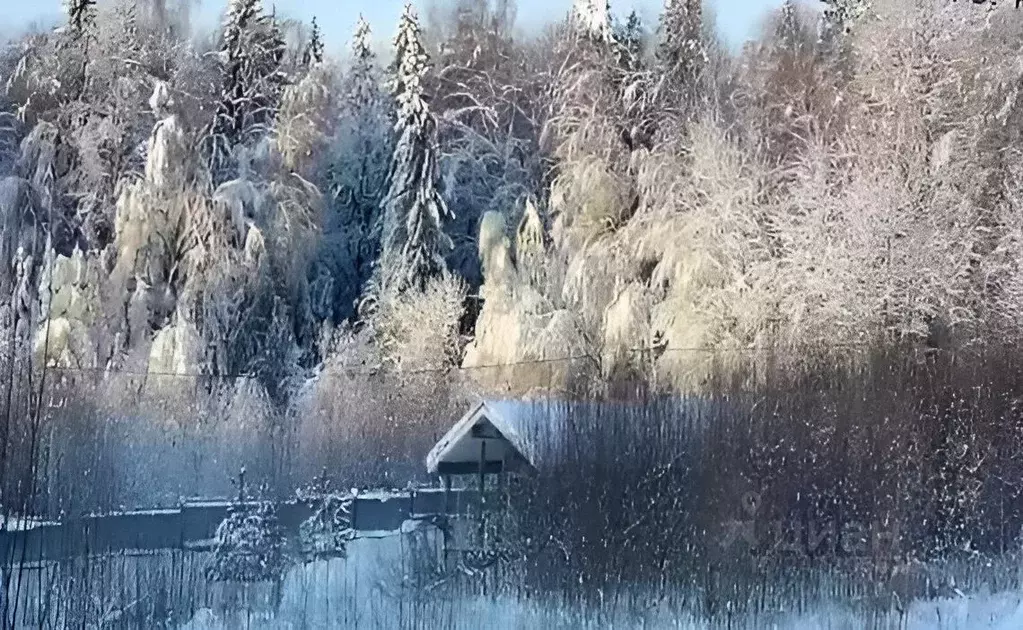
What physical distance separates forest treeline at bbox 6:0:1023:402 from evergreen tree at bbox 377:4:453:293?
0.05 ft

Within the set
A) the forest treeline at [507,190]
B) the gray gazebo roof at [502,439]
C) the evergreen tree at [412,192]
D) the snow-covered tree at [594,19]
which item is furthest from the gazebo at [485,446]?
the snow-covered tree at [594,19]

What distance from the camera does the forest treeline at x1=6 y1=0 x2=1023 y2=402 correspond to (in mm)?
8742

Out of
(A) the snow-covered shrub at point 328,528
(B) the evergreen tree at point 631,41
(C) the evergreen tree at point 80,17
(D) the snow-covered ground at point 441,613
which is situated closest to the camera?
(D) the snow-covered ground at point 441,613

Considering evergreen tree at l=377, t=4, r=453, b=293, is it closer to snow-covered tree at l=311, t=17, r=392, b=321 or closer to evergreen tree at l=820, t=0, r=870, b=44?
snow-covered tree at l=311, t=17, r=392, b=321

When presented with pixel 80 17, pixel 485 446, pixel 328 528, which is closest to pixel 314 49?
pixel 80 17

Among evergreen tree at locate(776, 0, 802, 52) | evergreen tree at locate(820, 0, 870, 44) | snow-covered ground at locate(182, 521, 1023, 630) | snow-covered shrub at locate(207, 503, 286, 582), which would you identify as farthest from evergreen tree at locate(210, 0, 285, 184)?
evergreen tree at locate(820, 0, 870, 44)

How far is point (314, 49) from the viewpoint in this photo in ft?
29.9

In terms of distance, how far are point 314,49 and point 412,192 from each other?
1.16 m

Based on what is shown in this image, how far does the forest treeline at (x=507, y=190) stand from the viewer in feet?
28.7

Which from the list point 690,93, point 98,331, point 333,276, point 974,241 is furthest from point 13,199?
point 974,241

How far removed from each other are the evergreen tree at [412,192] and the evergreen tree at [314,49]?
1.63ft

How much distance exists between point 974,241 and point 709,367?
6.36 feet

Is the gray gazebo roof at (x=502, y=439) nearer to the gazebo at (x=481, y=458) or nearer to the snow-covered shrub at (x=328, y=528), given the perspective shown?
the gazebo at (x=481, y=458)

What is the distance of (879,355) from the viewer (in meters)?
8.66
